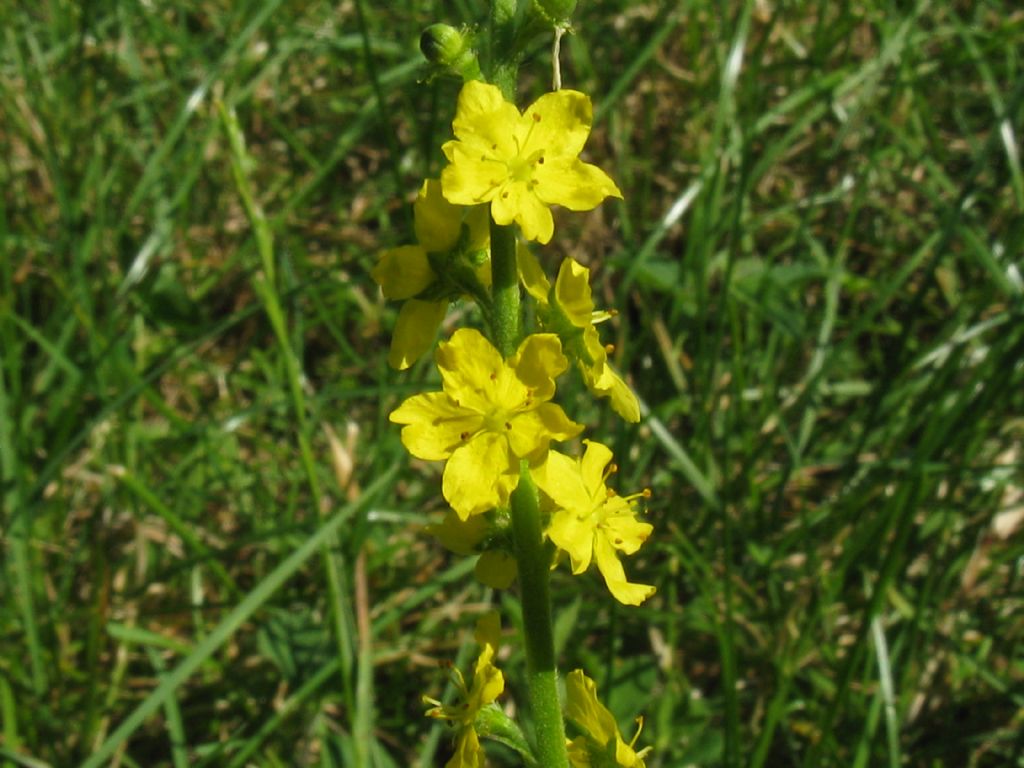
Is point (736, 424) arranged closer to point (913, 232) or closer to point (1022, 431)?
point (1022, 431)

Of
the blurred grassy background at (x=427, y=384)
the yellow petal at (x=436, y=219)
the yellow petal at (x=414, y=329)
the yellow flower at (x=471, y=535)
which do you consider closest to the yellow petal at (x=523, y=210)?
the yellow petal at (x=436, y=219)

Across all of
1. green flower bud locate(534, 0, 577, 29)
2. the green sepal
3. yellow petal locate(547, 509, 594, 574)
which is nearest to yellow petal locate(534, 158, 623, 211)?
green flower bud locate(534, 0, 577, 29)

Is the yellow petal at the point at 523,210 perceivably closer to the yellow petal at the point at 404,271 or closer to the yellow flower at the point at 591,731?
the yellow petal at the point at 404,271

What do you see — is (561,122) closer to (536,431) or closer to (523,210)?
(523,210)

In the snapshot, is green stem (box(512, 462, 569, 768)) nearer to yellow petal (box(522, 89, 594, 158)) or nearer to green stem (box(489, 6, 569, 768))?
green stem (box(489, 6, 569, 768))

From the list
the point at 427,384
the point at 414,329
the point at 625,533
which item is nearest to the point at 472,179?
the point at 414,329
